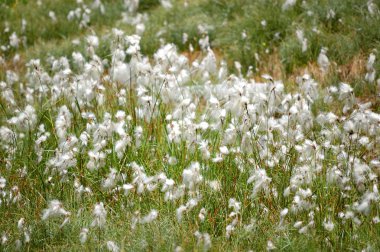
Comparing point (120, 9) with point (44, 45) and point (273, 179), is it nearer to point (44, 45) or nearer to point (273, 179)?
point (44, 45)

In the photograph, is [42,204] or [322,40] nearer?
[42,204]

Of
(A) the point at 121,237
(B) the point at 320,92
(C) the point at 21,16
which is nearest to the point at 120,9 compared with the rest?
(C) the point at 21,16

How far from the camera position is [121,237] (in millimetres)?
2924

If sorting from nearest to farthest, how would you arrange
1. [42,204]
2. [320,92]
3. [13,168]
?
[42,204] < [13,168] < [320,92]

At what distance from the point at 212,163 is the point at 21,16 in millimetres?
7280

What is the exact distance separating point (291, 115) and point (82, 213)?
64.6 inches

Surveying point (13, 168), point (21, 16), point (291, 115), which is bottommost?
point (21, 16)

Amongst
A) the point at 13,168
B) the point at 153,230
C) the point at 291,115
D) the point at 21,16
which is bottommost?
the point at 21,16

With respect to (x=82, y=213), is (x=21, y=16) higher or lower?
lower

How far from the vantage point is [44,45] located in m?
8.20

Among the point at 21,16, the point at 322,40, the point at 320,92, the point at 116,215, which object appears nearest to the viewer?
the point at 116,215

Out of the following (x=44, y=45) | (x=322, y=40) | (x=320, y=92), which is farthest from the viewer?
(x=44, y=45)

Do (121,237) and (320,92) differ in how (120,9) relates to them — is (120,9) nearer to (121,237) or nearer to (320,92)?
(320,92)

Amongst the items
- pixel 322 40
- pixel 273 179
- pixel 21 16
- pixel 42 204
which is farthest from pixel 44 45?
pixel 273 179
